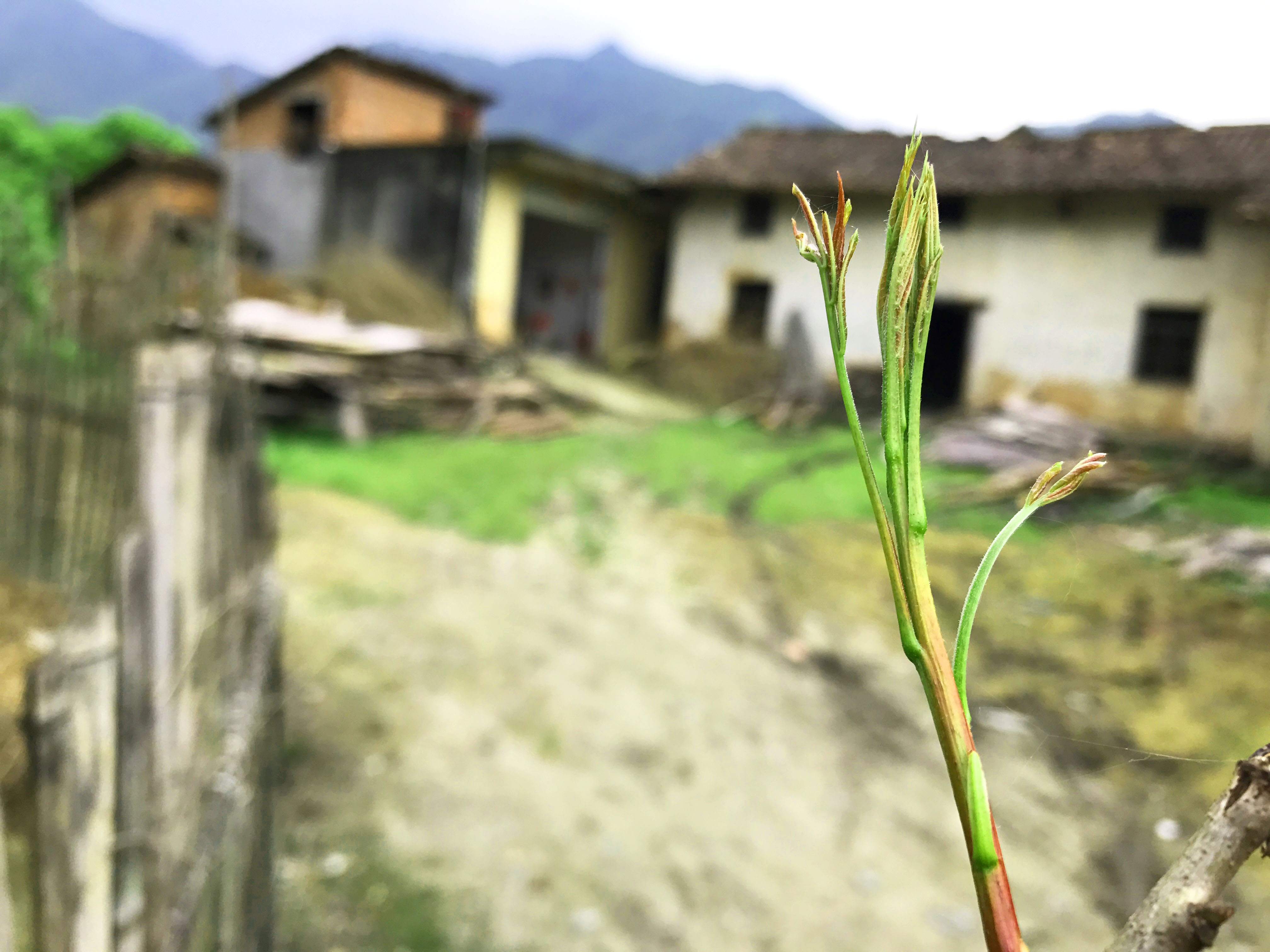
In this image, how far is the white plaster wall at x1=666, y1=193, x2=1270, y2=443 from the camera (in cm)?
130

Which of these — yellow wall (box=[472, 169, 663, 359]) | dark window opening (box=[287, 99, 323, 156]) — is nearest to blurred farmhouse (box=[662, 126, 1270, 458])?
yellow wall (box=[472, 169, 663, 359])

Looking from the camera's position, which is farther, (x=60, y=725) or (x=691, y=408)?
(x=691, y=408)

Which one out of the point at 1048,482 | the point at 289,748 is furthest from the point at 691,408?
the point at 1048,482

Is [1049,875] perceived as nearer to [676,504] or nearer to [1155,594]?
[1155,594]

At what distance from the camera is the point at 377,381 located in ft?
33.7

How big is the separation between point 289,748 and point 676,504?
4.03 meters

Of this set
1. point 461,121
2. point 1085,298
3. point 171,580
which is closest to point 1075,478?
point 171,580

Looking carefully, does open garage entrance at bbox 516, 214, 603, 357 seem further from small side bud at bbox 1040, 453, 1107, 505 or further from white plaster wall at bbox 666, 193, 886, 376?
small side bud at bbox 1040, 453, 1107, 505

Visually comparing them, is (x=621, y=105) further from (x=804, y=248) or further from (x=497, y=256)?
(x=497, y=256)

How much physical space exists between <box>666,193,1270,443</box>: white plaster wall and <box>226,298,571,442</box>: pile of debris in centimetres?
463

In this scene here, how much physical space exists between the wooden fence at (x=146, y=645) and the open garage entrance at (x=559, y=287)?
11.4m

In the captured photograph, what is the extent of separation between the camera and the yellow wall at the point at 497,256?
42.6 ft

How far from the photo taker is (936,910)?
10.5ft

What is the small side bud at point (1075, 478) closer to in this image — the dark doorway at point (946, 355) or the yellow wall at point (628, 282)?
the dark doorway at point (946, 355)
